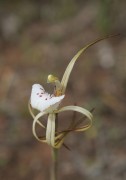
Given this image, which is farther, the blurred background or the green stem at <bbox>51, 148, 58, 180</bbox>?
the blurred background

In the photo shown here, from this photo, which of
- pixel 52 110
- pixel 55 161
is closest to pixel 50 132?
pixel 52 110

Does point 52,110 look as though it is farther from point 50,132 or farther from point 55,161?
point 55,161

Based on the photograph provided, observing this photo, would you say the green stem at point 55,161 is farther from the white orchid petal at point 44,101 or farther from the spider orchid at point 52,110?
the white orchid petal at point 44,101

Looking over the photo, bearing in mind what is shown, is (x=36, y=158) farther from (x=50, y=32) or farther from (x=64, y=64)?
(x=50, y=32)

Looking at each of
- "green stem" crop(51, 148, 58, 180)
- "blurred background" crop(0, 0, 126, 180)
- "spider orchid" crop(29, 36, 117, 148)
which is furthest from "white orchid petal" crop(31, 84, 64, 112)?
"blurred background" crop(0, 0, 126, 180)

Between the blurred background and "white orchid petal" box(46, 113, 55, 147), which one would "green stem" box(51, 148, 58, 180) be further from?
the blurred background

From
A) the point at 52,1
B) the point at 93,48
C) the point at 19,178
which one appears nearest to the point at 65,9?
the point at 52,1

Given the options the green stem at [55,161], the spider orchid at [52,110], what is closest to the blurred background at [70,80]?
the green stem at [55,161]

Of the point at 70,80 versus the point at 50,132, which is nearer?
the point at 50,132
